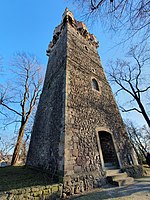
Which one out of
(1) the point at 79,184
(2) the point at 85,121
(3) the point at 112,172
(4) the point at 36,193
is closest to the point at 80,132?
(2) the point at 85,121

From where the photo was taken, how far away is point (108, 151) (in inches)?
235

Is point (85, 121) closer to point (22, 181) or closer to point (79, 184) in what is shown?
point (79, 184)

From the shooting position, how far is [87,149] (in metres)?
4.41

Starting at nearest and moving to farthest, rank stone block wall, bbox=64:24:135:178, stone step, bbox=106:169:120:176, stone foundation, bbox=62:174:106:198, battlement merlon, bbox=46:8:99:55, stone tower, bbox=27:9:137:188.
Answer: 1. stone foundation, bbox=62:174:106:198
2. stone tower, bbox=27:9:137:188
3. stone block wall, bbox=64:24:135:178
4. stone step, bbox=106:169:120:176
5. battlement merlon, bbox=46:8:99:55

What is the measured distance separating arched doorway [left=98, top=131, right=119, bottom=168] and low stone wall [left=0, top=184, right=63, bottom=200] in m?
2.95

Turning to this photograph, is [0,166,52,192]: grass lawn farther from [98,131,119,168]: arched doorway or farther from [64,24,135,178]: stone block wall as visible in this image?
[98,131,119,168]: arched doorway

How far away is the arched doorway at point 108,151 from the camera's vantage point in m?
5.32

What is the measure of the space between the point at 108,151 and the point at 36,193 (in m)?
4.24

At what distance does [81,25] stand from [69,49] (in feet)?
17.8

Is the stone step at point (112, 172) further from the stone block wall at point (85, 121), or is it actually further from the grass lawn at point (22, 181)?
the grass lawn at point (22, 181)

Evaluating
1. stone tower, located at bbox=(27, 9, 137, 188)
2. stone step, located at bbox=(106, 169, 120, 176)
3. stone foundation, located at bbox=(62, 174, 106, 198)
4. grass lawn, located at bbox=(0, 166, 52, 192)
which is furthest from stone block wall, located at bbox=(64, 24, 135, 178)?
grass lawn, located at bbox=(0, 166, 52, 192)

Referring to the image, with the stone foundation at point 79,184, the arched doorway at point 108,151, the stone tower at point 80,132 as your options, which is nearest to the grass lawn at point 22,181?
the stone tower at point 80,132

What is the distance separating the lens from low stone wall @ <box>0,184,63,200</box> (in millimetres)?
2543

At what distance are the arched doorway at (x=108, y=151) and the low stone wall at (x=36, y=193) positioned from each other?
9.66 ft
